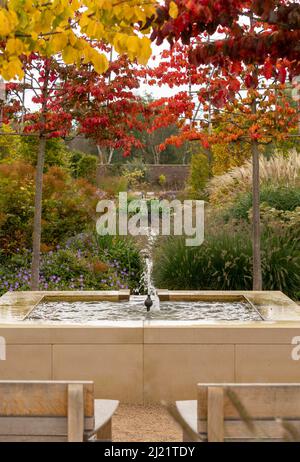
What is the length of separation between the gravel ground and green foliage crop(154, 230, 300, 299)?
468 cm

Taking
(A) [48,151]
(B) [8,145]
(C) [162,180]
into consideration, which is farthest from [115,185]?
(C) [162,180]

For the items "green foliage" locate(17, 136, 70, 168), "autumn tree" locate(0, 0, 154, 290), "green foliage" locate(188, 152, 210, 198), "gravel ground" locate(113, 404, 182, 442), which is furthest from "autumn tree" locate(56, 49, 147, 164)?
"green foliage" locate(188, 152, 210, 198)

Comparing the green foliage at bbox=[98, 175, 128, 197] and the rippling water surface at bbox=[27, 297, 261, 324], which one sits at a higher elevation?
the green foliage at bbox=[98, 175, 128, 197]

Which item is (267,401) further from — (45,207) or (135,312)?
(45,207)

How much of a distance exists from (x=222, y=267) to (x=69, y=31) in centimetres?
686

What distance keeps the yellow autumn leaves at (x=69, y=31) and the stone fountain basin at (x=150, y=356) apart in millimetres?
2502

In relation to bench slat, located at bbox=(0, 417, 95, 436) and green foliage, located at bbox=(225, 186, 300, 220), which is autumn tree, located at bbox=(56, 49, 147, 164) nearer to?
green foliage, located at bbox=(225, 186, 300, 220)

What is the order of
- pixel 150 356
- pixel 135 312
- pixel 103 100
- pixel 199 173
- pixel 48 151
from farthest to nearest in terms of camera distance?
pixel 199 173 < pixel 48 151 < pixel 103 100 < pixel 135 312 < pixel 150 356

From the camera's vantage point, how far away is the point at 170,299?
772cm

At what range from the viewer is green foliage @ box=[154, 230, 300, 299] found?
10531 millimetres

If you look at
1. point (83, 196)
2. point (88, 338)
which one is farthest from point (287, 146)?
point (88, 338)

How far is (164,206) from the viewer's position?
2073cm

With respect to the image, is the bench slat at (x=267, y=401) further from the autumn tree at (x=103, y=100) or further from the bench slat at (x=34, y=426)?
the autumn tree at (x=103, y=100)

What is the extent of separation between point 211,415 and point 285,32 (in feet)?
8.55
